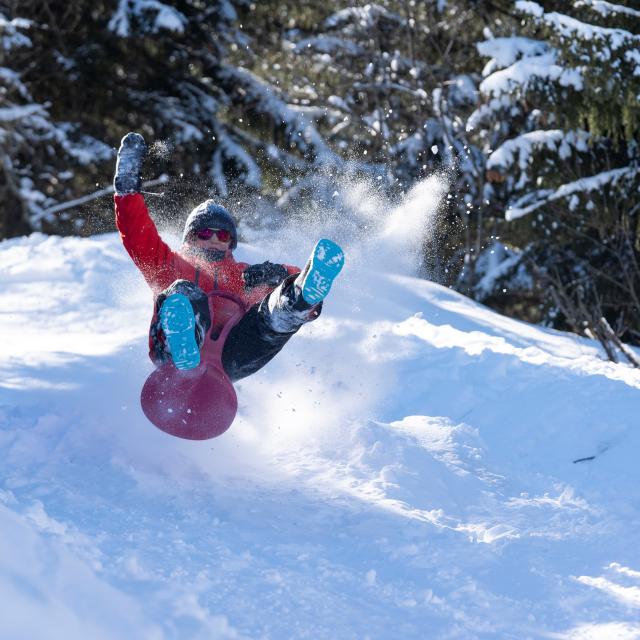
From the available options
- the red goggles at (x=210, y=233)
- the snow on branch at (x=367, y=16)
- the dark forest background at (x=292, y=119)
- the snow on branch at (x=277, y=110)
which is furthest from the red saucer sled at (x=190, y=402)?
the snow on branch at (x=367, y=16)

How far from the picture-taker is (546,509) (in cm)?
370

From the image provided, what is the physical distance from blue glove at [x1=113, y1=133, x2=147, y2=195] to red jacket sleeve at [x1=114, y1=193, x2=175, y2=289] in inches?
1.7

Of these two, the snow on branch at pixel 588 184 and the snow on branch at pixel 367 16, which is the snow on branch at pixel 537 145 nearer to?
the snow on branch at pixel 588 184

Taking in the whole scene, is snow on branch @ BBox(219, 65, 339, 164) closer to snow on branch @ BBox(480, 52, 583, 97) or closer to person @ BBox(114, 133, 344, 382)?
snow on branch @ BBox(480, 52, 583, 97)

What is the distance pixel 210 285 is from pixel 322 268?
41.5 inches

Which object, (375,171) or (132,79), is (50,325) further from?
(132,79)

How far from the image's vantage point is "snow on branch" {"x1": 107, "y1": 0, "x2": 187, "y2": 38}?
44.5 ft

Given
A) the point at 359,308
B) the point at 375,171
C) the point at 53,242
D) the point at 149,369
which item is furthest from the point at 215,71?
the point at 149,369

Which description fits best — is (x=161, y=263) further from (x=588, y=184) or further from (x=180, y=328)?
(x=588, y=184)

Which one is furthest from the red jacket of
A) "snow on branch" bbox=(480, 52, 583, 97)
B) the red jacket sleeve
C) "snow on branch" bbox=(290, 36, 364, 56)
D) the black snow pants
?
"snow on branch" bbox=(290, 36, 364, 56)

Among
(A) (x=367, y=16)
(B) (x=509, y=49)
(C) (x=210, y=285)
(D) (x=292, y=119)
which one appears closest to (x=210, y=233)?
(C) (x=210, y=285)

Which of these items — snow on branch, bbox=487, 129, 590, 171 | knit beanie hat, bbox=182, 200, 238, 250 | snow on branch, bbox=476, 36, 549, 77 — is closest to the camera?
knit beanie hat, bbox=182, 200, 238, 250

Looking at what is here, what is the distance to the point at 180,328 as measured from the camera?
3.71 metres

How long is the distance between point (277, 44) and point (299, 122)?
1.78 metres
